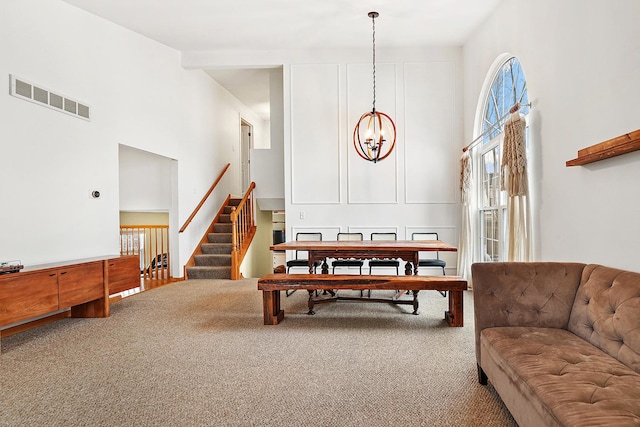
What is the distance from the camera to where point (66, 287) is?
371cm

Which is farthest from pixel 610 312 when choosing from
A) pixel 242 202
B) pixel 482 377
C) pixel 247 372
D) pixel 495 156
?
pixel 242 202

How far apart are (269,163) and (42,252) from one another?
14.1 ft

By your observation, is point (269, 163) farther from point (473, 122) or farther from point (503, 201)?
point (503, 201)

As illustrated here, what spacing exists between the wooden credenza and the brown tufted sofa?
3647 millimetres

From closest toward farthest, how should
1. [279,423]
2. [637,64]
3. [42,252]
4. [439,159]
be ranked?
[279,423], [637,64], [42,252], [439,159]

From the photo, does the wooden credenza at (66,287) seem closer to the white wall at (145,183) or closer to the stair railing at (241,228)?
the stair railing at (241,228)

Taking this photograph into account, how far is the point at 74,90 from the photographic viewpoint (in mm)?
4566

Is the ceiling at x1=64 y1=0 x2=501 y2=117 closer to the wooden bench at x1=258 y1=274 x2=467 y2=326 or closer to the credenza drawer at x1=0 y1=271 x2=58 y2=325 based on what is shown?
the credenza drawer at x1=0 y1=271 x2=58 y2=325

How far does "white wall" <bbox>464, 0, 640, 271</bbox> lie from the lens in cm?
241

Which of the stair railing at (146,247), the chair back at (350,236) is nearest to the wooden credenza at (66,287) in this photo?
the stair railing at (146,247)

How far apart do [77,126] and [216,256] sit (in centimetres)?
318

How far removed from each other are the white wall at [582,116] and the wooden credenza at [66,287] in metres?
4.56

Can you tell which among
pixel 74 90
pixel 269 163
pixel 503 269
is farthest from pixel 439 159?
pixel 74 90

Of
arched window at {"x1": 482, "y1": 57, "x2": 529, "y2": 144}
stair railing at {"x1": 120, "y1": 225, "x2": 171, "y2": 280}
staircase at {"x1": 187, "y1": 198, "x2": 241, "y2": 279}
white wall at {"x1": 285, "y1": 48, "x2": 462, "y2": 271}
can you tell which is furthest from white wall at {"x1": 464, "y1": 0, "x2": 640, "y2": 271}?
stair railing at {"x1": 120, "y1": 225, "x2": 171, "y2": 280}
